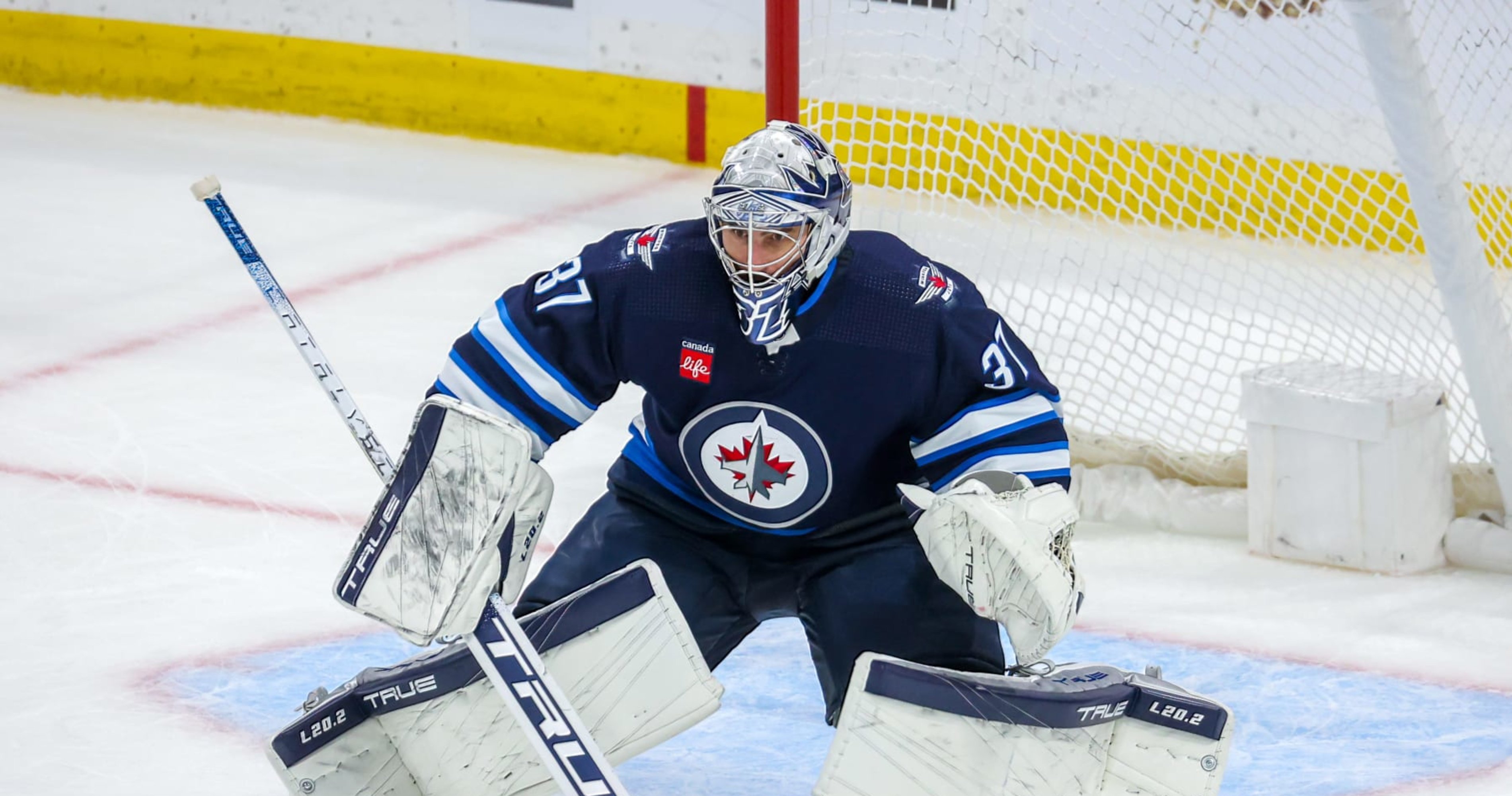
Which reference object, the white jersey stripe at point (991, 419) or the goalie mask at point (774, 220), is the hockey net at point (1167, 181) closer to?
the white jersey stripe at point (991, 419)

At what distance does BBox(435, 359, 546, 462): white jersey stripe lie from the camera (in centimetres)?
238

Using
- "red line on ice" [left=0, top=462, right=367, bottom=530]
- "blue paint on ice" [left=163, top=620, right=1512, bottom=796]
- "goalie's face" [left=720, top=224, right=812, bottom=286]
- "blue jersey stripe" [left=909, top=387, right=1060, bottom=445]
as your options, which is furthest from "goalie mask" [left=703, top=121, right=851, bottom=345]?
"red line on ice" [left=0, top=462, right=367, bottom=530]

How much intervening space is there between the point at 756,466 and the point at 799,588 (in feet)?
0.72

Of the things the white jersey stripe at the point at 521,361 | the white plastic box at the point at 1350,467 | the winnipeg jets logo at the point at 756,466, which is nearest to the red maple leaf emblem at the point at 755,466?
the winnipeg jets logo at the point at 756,466

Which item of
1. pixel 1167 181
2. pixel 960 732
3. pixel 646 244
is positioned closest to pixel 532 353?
pixel 646 244

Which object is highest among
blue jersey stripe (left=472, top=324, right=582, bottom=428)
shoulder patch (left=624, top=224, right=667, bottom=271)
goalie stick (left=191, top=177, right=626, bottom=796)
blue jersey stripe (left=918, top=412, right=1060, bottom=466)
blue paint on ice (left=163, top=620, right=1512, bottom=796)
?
shoulder patch (left=624, top=224, right=667, bottom=271)

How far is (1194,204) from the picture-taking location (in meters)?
4.91

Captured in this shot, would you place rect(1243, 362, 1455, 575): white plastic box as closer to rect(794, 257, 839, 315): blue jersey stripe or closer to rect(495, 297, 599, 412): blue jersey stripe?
rect(794, 257, 839, 315): blue jersey stripe

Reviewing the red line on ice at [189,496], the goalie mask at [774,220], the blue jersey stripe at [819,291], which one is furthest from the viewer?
the red line on ice at [189,496]

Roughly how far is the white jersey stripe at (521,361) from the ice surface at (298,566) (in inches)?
24.9

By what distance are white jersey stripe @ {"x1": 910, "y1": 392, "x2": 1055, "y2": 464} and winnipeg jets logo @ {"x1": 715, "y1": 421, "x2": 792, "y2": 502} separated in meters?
0.21

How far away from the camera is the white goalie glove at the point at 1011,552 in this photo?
2.14 metres

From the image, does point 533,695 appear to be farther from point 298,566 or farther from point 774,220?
point 298,566

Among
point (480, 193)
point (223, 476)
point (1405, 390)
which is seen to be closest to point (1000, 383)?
point (1405, 390)
